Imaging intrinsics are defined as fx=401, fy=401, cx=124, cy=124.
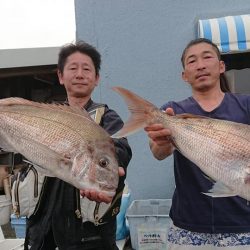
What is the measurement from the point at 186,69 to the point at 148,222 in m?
2.98

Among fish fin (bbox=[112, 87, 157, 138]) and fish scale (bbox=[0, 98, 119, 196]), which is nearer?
fish scale (bbox=[0, 98, 119, 196])

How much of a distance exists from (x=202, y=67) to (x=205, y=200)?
2.72 feet

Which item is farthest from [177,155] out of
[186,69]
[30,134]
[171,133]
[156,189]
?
[156,189]

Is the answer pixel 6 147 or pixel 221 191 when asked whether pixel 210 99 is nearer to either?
pixel 221 191

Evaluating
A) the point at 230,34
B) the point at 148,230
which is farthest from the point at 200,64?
the point at 230,34

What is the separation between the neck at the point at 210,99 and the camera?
2547 mm

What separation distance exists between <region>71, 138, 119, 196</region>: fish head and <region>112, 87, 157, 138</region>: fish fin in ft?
0.63

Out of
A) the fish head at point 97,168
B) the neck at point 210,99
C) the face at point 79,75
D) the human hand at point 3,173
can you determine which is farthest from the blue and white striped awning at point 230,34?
the human hand at point 3,173

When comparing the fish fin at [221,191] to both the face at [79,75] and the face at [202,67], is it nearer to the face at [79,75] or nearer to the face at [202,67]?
the face at [202,67]

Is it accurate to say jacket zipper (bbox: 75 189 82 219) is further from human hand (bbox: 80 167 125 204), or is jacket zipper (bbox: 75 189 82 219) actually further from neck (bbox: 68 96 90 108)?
neck (bbox: 68 96 90 108)

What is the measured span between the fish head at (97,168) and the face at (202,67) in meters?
0.82

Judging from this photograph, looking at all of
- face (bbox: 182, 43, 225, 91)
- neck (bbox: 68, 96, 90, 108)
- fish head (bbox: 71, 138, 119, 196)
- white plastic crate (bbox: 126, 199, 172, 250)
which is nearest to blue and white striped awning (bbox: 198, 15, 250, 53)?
white plastic crate (bbox: 126, 199, 172, 250)

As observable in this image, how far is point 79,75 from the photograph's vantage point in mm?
2545

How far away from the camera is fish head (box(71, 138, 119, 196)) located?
2.01 metres
